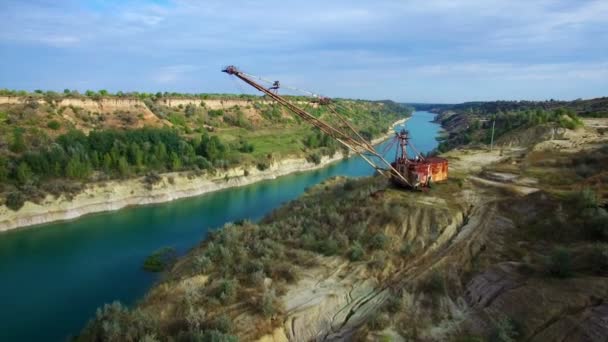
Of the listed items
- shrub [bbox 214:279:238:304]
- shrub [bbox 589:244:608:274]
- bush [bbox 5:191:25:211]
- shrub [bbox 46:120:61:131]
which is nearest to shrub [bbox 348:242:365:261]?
shrub [bbox 214:279:238:304]

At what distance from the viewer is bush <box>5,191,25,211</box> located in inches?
1213

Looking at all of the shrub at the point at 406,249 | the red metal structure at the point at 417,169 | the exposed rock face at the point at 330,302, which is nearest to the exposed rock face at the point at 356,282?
the exposed rock face at the point at 330,302

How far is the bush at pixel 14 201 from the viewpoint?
30812 mm

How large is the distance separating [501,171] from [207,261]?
62.4 feet

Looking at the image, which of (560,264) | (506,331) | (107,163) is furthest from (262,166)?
(506,331)

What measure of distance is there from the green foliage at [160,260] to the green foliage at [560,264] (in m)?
19.1

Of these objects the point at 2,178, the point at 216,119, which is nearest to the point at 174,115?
the point at 216,119

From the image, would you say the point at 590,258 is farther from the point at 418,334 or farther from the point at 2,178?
the point at 2,178

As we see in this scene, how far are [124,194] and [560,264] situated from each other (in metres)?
35.1

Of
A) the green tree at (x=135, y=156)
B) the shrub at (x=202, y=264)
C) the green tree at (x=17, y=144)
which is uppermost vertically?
the green tree at (x=17, y=144)

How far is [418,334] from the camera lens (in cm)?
1229

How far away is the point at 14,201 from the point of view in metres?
30.9

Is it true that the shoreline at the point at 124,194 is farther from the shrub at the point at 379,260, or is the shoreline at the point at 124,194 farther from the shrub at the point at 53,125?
the shrub at the point at 379,260

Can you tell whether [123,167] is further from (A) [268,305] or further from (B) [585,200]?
(B) [585,200]
